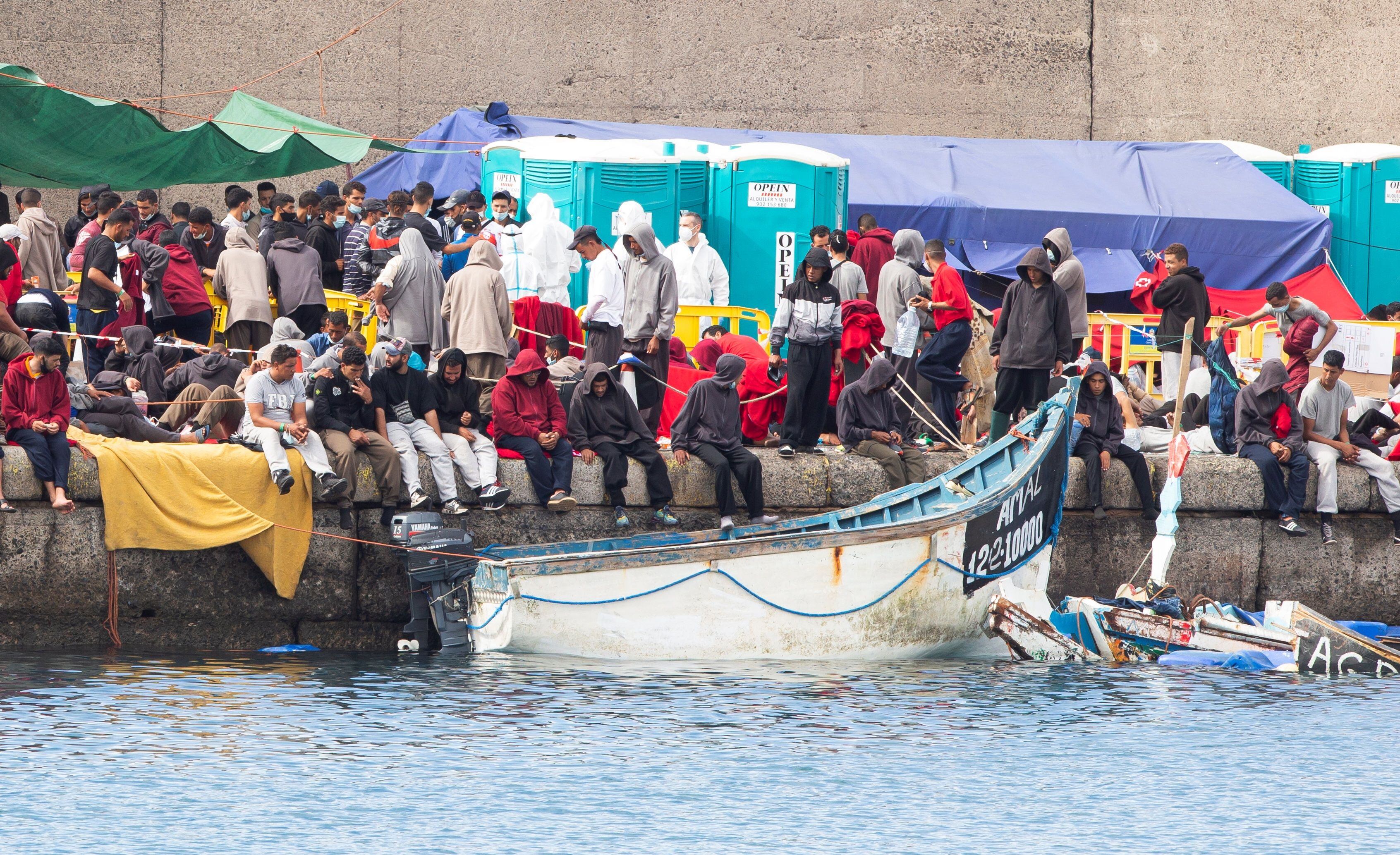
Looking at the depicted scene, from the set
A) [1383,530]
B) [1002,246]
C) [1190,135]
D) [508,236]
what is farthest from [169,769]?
[1190,135]

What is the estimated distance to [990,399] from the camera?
13.2m

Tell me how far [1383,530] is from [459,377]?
22.8ft

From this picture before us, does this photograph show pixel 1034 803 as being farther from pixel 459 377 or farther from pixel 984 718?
pixel 459 377

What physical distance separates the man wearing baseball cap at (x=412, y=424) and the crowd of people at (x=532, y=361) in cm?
1

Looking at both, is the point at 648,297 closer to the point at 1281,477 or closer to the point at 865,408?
the point at 865,408

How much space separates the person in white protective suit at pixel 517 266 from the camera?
1407cm

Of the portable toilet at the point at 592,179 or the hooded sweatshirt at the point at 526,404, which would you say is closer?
the hooded sweatshirt at the point at 526,404

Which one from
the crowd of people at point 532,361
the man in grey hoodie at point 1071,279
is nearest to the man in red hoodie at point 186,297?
the crowd of people at point 532,361

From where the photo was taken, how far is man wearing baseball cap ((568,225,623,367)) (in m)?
12.4

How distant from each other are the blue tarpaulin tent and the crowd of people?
11.8 ft

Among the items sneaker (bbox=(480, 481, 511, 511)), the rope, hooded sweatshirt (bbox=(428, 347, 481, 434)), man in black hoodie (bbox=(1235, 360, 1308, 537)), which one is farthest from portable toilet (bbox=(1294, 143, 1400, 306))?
the rope

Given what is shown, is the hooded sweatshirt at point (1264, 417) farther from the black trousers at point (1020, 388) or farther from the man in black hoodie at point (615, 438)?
the man in black hoodie at point (615, 438)

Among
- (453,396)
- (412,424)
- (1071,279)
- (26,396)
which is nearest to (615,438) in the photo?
(453,396)

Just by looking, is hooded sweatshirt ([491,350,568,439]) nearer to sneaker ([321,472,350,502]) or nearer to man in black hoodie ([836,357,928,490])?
sneaker ([321,472,350,502])
